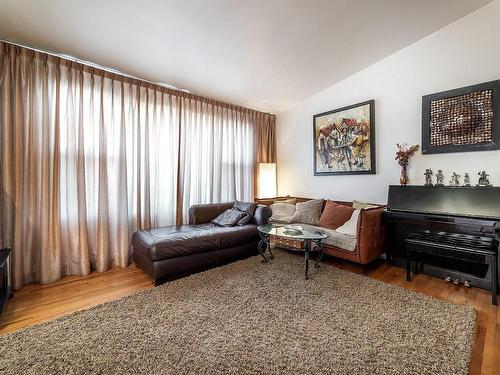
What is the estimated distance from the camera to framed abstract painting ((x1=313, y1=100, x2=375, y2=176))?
11.6ft

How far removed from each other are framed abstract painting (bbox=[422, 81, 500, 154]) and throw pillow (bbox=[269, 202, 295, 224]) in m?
2.00

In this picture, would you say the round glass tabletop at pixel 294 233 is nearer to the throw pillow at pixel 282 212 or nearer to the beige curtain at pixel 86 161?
the throw pillow at pixel 282 212

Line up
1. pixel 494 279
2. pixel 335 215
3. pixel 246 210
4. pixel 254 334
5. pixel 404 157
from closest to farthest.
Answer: pixel 254 334 → pixel 494 279 → pixel 404 157 → pixel 335 215 → pixel 246 210

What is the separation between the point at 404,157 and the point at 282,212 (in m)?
1.91

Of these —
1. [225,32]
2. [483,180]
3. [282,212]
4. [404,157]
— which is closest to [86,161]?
[225,32]

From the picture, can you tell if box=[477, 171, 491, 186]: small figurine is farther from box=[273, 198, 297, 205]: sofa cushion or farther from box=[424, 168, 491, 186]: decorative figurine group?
box=[273, 198, 297, 205]: sofa cushion

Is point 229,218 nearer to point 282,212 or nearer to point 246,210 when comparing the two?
point 246,210

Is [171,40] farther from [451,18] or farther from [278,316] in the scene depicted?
[451,18]

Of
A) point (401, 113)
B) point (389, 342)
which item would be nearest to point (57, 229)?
point (389, 342)

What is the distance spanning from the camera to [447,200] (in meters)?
2.65

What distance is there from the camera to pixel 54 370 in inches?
52.6

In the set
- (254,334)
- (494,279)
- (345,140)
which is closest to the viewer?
(254,334)

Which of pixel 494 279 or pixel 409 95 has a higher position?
pixel 409 95

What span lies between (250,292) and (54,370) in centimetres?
145
